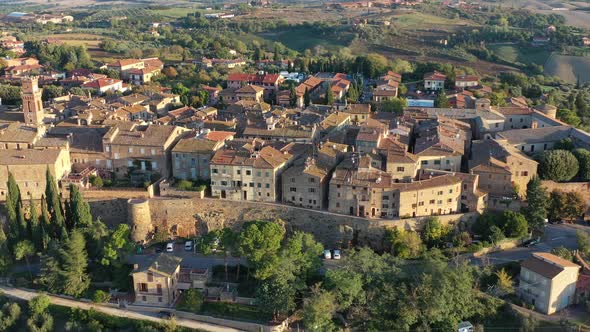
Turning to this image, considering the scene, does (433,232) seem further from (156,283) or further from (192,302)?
(156,283)

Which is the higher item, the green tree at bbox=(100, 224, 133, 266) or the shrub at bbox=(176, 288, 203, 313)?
the green tree at bbox=(100, 224, 133, 266)

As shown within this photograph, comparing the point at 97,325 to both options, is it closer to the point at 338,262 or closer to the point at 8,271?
the point at 8,271

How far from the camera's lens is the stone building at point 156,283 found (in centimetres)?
3959

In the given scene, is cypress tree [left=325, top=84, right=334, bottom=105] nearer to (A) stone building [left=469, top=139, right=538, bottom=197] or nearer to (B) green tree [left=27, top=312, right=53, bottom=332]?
(A) stone building [left=469, top=139, right=538, bottom=197]

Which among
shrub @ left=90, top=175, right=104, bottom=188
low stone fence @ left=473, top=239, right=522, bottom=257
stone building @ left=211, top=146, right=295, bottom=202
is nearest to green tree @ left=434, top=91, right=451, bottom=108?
low stone fence @ left=473, top=239, right=522, bottom=257

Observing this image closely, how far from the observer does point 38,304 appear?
133 feet

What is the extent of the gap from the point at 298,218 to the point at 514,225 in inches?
616

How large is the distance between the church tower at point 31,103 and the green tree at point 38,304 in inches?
965

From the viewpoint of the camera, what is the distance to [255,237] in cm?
4050

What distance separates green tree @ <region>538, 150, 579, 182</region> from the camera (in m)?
47.7

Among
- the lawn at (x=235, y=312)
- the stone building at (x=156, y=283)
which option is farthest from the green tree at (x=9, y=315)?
the lawn at (x=235, y=312)

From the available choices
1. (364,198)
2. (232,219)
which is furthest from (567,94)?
(232,219)

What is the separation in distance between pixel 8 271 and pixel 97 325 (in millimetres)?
9593

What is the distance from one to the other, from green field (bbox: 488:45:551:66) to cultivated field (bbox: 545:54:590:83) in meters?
2.24
